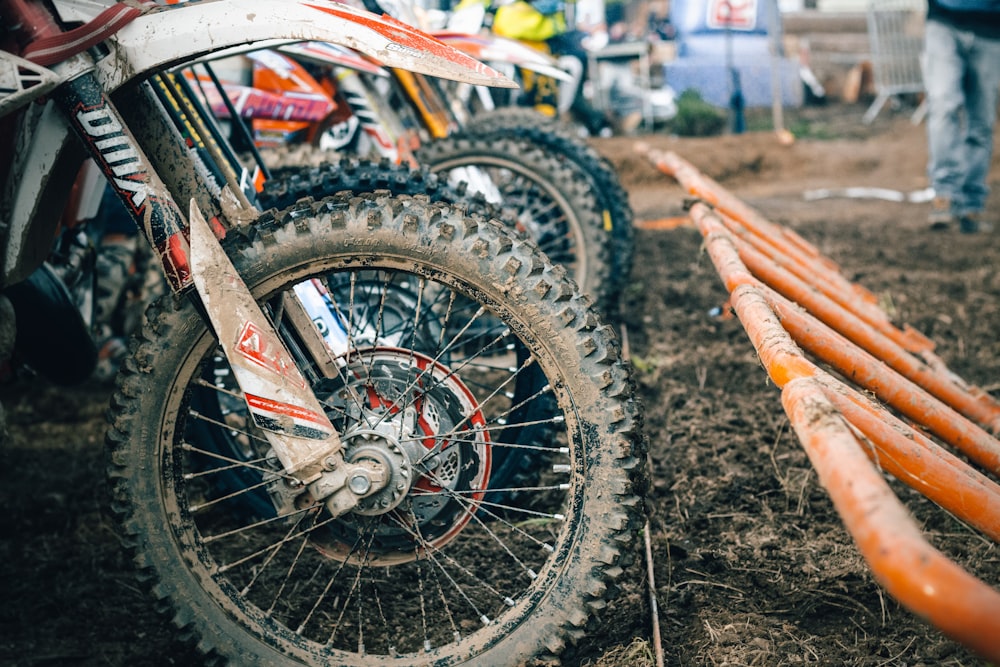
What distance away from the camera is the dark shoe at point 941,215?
21.0 feet

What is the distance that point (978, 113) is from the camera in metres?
6.36

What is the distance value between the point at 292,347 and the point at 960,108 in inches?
231

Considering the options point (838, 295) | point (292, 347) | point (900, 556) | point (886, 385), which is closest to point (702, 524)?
point (886, 385)

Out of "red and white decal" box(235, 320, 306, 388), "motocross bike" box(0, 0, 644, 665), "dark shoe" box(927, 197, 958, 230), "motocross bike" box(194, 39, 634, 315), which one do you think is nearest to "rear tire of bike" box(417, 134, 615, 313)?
"motocross bike" box(194, 39, 634, 315)

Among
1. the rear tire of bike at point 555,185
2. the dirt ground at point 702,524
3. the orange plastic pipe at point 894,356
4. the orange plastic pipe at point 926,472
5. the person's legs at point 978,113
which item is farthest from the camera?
the person's legs at point 978,113

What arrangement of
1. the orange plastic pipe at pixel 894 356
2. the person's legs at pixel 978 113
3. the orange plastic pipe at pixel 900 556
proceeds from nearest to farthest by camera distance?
the orange plastic pipe at pixel 900 556 → the orange plastic pipe at pixel 894 356 → the person's legs at pixel 978 113

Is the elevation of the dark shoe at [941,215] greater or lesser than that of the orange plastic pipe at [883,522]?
lesser

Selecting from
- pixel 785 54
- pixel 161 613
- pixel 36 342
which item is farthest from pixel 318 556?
pixel 785 54

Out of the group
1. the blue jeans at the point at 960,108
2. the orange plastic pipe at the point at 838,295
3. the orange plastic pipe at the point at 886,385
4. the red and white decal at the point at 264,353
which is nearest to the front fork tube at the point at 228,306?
the red and white decal at the point at 264,353

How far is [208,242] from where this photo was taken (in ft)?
6.15

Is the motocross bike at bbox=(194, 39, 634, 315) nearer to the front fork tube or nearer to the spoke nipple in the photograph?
the front fork tube

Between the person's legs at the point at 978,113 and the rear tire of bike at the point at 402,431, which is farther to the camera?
the person's legs at the point at 978,113

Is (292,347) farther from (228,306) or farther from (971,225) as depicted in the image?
(971,225)

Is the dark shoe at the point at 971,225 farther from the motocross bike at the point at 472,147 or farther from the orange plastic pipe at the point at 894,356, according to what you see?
the orange plastic pipe at the point at 894,356
